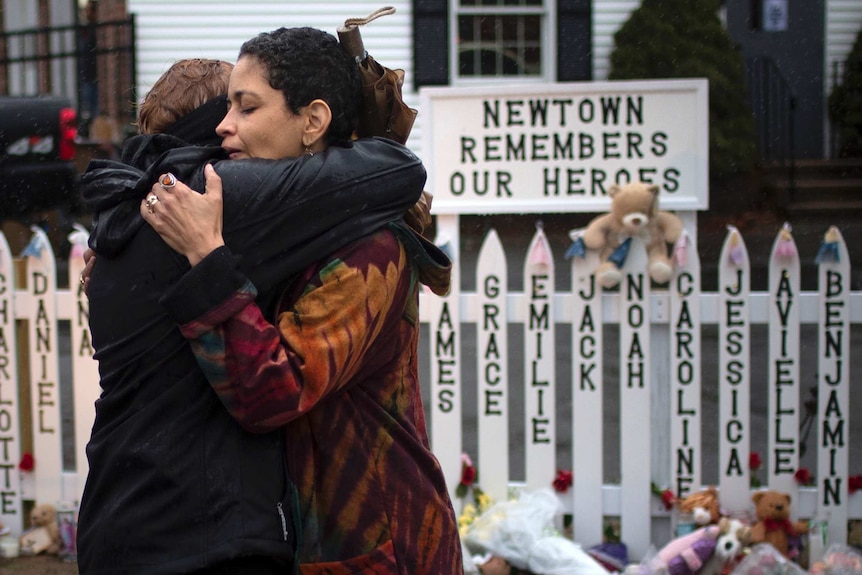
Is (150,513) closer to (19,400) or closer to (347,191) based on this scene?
(347,191)

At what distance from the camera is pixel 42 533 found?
4273mm

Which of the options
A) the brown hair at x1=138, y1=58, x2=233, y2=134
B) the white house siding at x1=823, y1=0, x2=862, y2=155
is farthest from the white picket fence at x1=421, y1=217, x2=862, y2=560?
the white house siding at x1=823, y1=0, x2=862, y2=155

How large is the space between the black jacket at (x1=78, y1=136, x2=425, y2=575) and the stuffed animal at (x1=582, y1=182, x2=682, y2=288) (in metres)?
2.57

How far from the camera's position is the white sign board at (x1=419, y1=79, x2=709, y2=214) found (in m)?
4.55

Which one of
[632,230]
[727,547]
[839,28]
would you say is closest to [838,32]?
[839,28]

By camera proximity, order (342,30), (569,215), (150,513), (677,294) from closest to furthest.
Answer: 1. (150,513)
2. (342,30)
3. (677,294)
4. (569,215)

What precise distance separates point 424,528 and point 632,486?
8.42ft

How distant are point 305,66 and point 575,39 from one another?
12.3 m

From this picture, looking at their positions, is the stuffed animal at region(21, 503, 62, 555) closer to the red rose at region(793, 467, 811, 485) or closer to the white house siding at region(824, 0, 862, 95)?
the red rose at region(793, 467, 811, 485)

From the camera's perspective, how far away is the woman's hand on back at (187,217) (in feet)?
5.04

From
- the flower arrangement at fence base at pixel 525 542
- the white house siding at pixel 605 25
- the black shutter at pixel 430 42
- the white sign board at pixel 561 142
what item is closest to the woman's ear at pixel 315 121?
the flower arrangement at fence base at pixel 525 542

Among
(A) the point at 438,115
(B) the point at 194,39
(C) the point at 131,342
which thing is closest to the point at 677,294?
(A) the point at 438,115

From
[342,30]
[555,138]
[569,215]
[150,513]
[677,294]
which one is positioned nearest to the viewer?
[150,513]

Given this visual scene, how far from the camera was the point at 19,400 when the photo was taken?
4.34m
